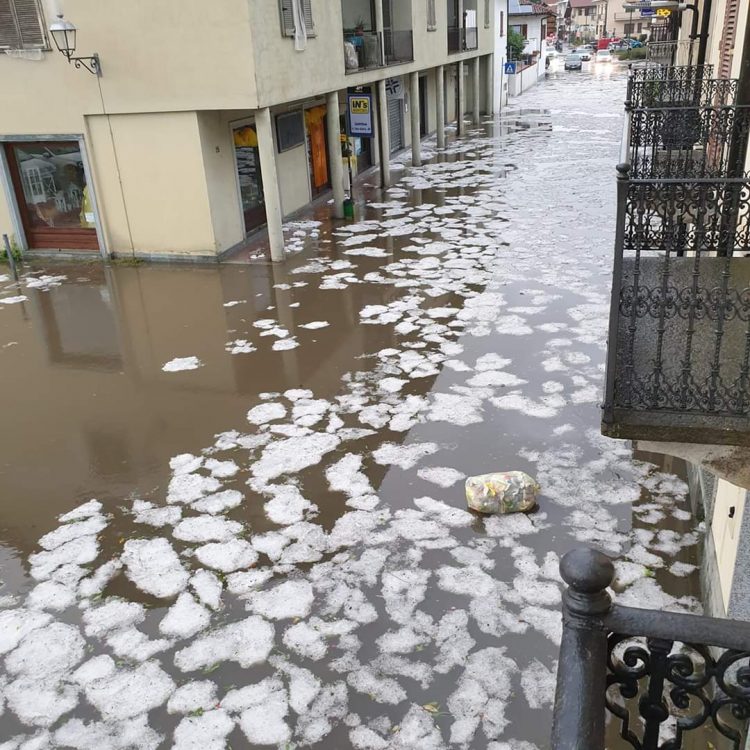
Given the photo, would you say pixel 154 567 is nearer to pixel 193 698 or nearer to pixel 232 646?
pixel 232 646

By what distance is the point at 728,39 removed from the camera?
10.2 m

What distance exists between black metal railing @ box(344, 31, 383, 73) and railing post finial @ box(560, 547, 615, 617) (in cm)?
1625

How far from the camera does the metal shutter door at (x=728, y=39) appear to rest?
9.72m

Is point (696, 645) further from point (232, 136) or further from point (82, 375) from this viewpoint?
point (232, 136)

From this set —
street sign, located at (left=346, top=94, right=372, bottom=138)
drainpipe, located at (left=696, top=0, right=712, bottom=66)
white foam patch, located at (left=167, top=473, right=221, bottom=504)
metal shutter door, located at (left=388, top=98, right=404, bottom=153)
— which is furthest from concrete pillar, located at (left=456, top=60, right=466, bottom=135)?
white foam patch, located at (left=167, top=473, right=221, bottom=504)

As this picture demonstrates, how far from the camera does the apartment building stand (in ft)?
40.8

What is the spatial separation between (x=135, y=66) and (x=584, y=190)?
10.5m

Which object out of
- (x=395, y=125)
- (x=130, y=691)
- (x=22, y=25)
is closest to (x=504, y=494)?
(x=130, y=691)

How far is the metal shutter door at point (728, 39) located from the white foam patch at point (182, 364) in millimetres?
7652

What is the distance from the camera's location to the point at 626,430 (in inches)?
148

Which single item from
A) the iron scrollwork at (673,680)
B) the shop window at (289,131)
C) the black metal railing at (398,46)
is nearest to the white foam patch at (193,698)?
the iron scrollwork at (673,680)

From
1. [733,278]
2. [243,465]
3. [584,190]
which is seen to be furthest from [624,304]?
[584,190]

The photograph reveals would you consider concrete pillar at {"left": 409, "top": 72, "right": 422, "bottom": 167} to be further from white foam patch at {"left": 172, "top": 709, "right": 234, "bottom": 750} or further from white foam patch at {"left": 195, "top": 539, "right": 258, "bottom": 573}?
white foam patch at {"left": 172, "top": 709, "right": 234, "bottom": 750}

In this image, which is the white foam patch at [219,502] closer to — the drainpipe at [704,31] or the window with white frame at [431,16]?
the drainpipe at [704,31]
